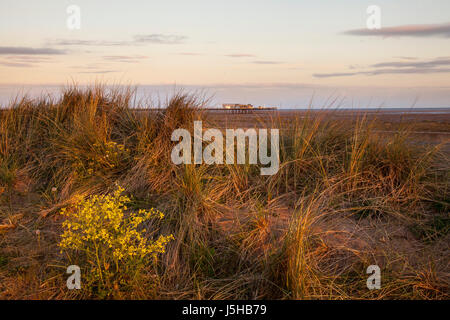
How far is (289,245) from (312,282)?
14.4 inches

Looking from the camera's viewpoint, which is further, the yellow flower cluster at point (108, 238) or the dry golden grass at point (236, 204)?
the dry golden grass at point (236, 204)

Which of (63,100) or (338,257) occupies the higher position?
(63,100)

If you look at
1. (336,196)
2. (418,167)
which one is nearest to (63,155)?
(336,196)

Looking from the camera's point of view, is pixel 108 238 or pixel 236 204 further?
pixel 236 204

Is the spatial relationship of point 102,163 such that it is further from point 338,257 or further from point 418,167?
point 418,167

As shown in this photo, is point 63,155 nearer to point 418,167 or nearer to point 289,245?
point 289,245

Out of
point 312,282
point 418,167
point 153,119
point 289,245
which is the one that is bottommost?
point 312,282

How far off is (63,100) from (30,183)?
215 cm

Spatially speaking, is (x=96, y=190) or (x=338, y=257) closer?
(x=338, y=257)

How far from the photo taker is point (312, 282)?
3.28 metres

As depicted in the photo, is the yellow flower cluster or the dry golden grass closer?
the yellow flower cluster
